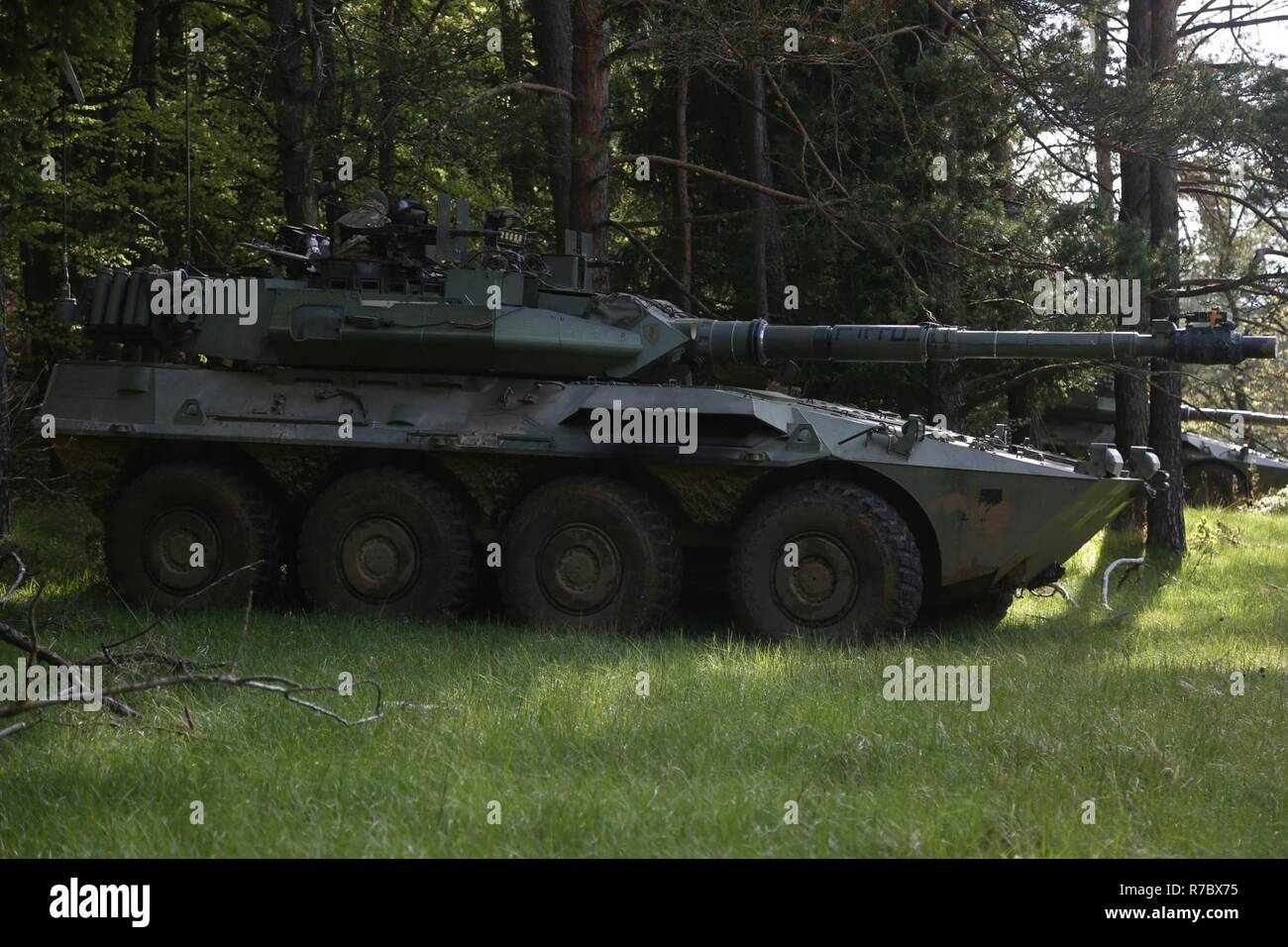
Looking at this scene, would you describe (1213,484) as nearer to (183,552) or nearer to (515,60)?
(515,60)

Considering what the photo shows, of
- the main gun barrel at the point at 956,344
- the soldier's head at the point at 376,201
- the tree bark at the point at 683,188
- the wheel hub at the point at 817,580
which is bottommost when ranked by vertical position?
the wheel hub at the point at 817,580

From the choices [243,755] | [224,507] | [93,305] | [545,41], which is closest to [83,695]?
[243,755]

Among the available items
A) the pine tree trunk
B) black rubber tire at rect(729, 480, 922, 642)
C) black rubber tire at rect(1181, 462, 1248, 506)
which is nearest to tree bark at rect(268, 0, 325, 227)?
the pine tree trunk

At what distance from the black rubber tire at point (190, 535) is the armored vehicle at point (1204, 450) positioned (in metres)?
12.4

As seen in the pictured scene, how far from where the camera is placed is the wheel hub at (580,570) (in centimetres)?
982

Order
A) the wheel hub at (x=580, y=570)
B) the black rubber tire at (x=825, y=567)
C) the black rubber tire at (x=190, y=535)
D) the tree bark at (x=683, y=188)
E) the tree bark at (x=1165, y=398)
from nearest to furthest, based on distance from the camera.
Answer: the black rubber tire at (x=825, y=567) → the wheel hub at (x=580, y=570) → the black rubber tire at (x=190, y=535) → the tree bark at (x=1165, y=398) → the tree bark at (x=683, y=188)

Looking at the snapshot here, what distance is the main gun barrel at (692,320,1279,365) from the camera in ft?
30.7

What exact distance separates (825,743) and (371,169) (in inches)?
435

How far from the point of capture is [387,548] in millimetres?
10273

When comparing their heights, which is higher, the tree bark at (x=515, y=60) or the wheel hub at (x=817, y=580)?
the tree bark at (x=515, y=60)

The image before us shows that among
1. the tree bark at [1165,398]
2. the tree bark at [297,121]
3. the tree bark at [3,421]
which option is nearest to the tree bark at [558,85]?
the tree bark at [297,121]

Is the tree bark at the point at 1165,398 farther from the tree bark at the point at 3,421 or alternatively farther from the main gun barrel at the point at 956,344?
the tree bark at the point at 3,421

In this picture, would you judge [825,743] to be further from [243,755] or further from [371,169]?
[371,169]

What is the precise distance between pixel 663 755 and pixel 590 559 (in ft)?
11.9
